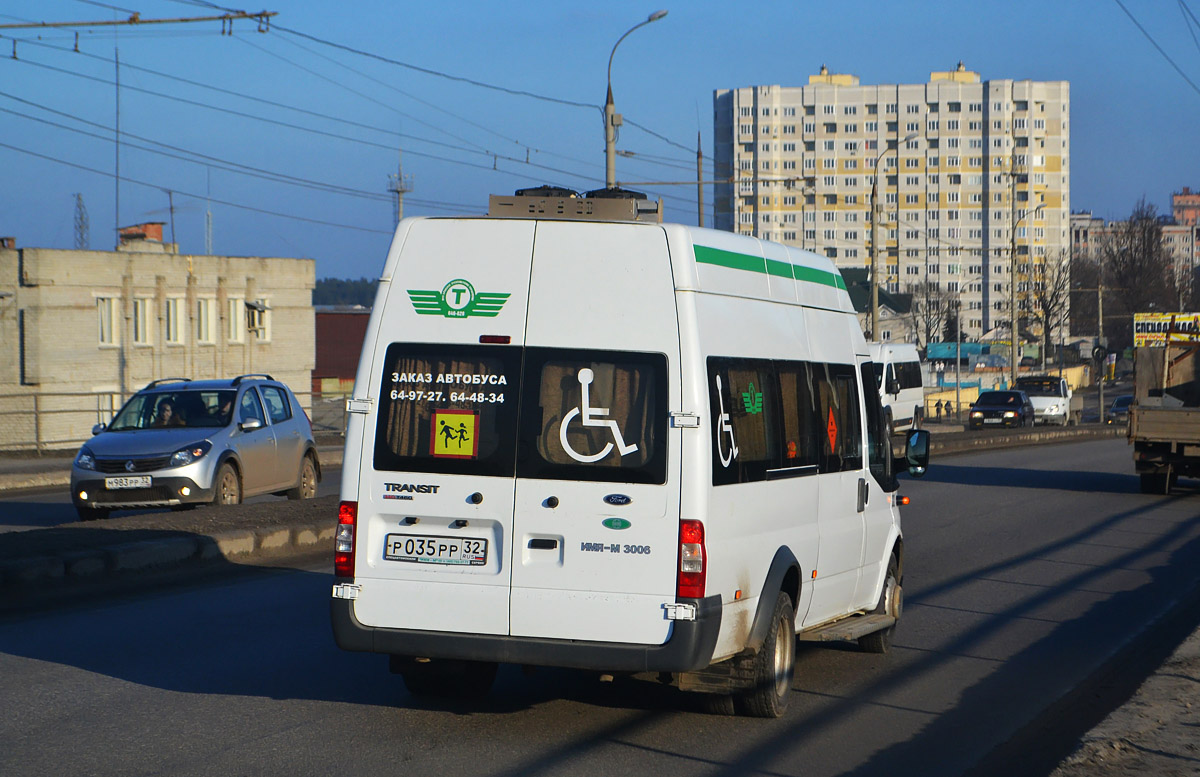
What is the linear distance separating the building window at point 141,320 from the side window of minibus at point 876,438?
4729cm

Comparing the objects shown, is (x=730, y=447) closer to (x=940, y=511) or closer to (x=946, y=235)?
(x=940, y=511)

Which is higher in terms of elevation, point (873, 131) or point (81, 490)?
point (873, 131)

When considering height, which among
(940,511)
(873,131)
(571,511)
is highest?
(873,131)

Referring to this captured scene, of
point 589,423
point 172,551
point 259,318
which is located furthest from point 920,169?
point 589,423

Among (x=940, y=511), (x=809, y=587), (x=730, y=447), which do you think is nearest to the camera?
(x=730, y=447)

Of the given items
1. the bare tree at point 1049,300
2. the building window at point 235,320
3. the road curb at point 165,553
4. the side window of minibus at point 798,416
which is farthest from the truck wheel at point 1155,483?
the bare tree at point 1049,300

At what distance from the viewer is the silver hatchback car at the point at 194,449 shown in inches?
625

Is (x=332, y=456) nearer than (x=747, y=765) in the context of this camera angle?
No

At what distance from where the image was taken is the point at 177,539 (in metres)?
12.6

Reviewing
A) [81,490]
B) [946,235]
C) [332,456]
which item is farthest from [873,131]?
[81,490]

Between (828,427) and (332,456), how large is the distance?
79.1 feet

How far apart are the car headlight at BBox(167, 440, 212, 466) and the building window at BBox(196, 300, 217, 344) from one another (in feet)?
130

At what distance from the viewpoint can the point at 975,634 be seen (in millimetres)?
10211

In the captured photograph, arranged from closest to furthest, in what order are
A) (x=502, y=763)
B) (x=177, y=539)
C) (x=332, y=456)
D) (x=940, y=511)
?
(x=502, y=763)
(x=177, y=539)
(x=940, y=511)
(x=332, y=456)
